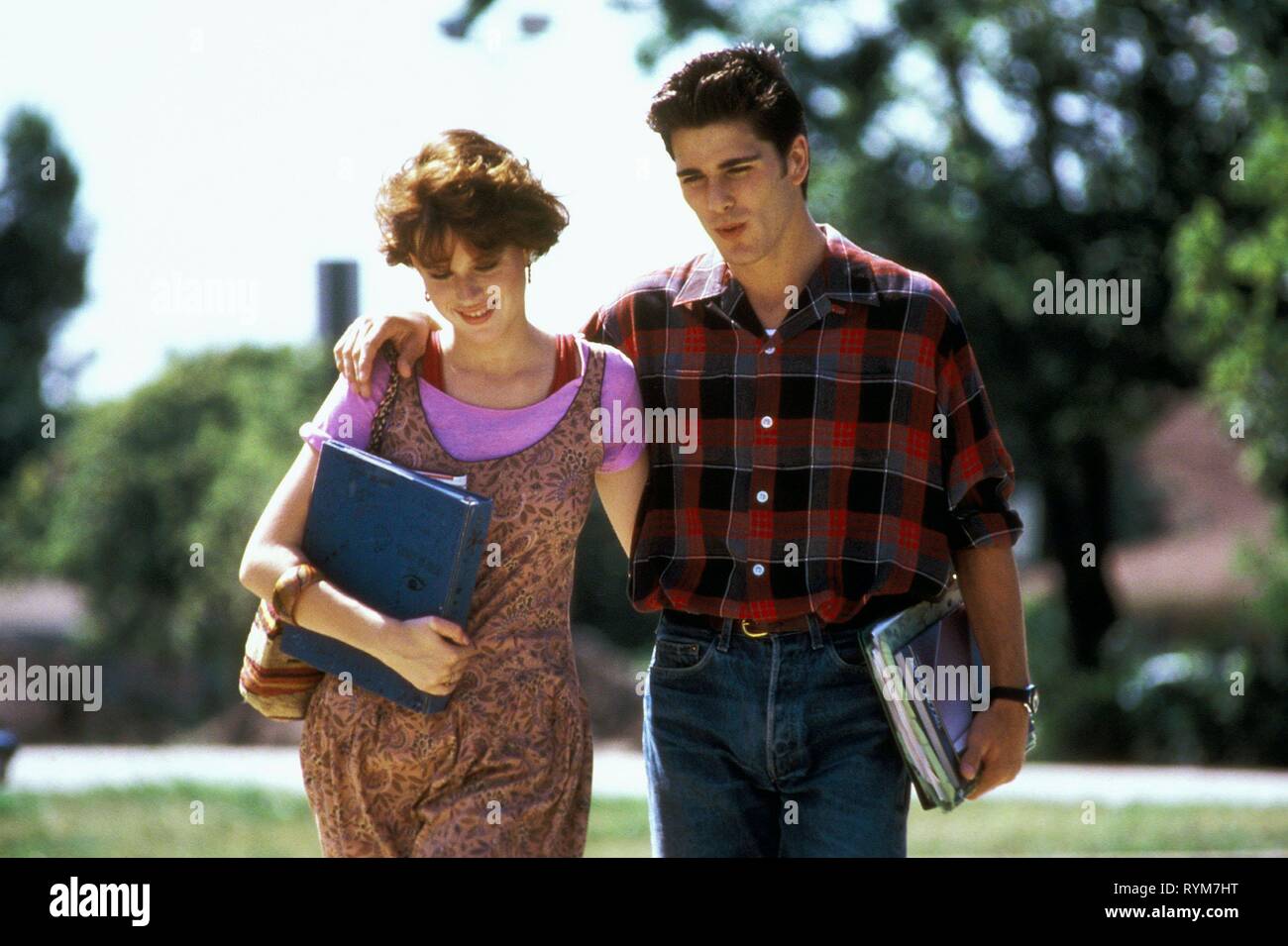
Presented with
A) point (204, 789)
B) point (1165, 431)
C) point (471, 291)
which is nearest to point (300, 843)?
point (204, 789)

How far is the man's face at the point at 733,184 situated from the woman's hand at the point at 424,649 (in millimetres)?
903

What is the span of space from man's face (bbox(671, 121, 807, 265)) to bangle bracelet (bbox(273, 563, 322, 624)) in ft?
3.19

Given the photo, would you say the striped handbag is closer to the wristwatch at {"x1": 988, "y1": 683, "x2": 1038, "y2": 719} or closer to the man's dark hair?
the man's dark hair

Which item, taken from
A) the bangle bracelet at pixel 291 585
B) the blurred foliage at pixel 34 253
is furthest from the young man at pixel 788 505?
the blurred foliage at pixel 34 253

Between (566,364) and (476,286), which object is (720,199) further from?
(476,286)

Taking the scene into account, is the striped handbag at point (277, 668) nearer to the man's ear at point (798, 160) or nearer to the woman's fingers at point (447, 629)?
the woman's fingers at point (447, 629)

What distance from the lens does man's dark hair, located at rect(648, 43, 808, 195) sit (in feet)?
10.5

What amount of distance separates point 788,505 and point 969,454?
368mm

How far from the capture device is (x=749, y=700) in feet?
10.5

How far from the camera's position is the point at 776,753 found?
318 cm
